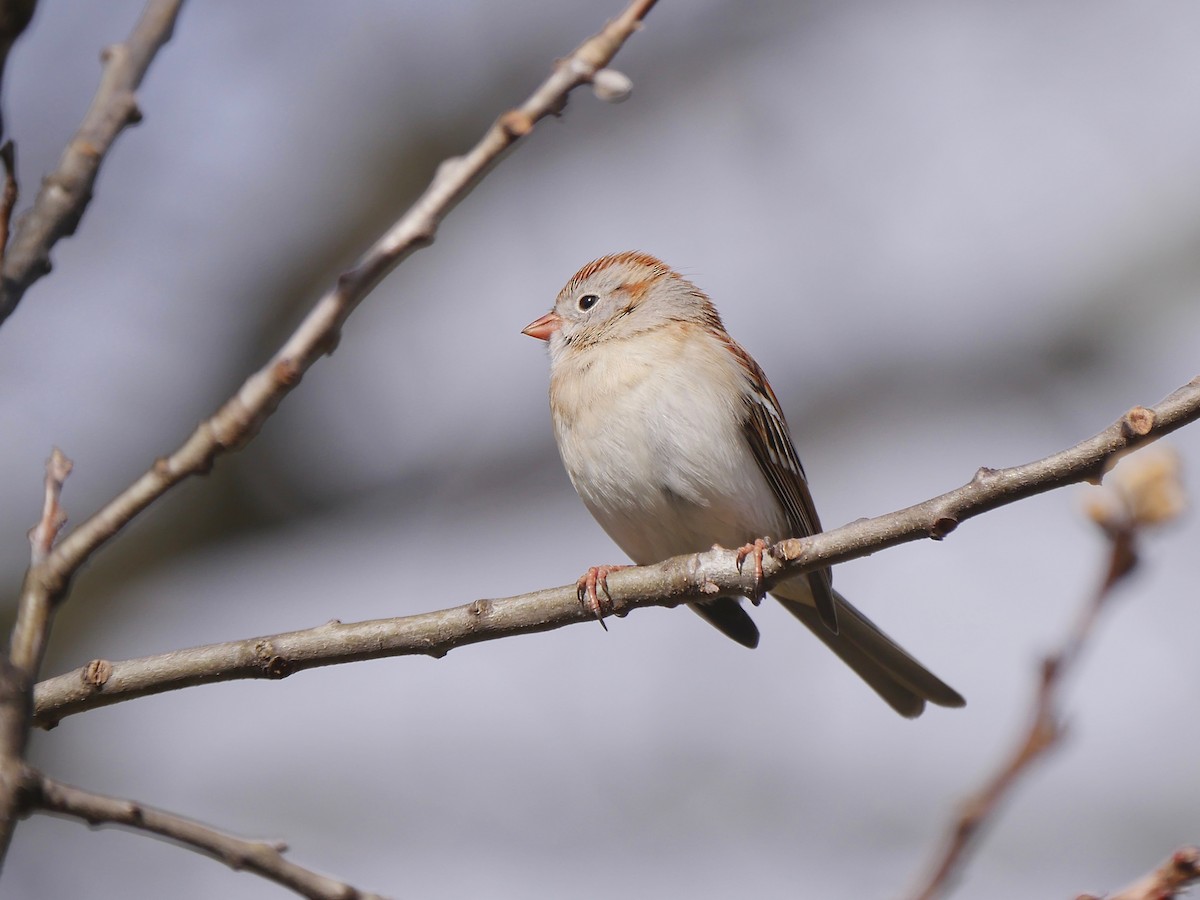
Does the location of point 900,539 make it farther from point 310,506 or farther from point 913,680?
point 310,506

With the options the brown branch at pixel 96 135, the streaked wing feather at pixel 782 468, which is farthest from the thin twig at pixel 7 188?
the streaked wing feather at pixel 782 468

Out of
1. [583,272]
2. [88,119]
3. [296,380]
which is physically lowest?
[296,380]

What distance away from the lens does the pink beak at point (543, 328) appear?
18.3ft

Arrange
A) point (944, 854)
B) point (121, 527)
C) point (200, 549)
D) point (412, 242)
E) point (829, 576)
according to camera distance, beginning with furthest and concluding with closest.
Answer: point (200, 549), point (829, 576), point (121, 527), point (412, 242), point (944, 854)

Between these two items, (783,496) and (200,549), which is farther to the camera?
(200,549)

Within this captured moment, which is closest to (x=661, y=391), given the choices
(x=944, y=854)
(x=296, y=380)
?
(x=296, y=380)

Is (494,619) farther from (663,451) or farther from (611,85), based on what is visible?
(663,451)

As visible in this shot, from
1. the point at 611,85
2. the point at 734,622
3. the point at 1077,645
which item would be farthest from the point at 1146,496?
the point at 734,622

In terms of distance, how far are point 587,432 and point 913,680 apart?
1745mm

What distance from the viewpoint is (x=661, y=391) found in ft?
15.1

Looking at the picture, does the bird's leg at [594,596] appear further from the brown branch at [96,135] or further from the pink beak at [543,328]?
the pink beak at [543,328]

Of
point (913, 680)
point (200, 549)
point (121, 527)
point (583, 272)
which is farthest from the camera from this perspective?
point (200, 549)

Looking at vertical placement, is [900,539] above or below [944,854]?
above

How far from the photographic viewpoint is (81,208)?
1.91 meters
